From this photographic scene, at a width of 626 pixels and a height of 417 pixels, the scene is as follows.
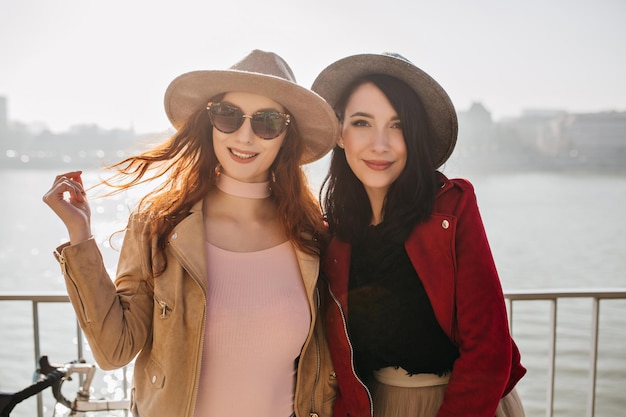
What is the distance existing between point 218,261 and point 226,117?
1.89 feet

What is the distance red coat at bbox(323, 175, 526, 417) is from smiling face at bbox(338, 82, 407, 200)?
0.73 feet

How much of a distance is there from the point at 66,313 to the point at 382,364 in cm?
1174

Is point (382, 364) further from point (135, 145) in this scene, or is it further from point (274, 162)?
point (135, 145)

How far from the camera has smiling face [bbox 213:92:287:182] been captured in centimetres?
211

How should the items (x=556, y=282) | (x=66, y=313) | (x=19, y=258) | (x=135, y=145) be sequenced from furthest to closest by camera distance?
(x=19, y=258), (x=556, y=282), (x=66, y=313), (x=135, y=145)

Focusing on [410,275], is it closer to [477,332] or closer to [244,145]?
[477,332]

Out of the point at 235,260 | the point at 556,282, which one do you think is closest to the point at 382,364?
the point at 235,260

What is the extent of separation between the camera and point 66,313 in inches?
474

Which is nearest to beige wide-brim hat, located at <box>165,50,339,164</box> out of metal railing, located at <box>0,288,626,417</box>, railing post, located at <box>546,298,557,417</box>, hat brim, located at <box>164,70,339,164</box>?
hat brim, located at <box>164,70,339,164</box>

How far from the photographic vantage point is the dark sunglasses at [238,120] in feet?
6.88

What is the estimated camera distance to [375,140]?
208 cm

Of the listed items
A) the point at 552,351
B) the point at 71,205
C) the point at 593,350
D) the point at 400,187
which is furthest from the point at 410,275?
the point at 593,350

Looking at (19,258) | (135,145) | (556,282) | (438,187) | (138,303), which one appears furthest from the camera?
(19,258)

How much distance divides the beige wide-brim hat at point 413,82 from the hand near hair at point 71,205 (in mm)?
1123
